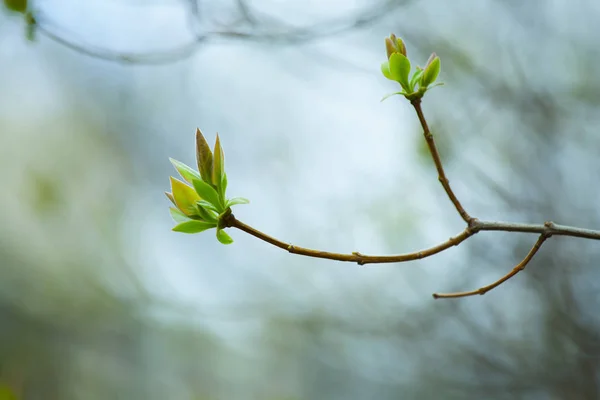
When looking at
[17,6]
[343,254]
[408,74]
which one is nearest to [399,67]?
[408,74]

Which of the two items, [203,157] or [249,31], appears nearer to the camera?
[203,157]

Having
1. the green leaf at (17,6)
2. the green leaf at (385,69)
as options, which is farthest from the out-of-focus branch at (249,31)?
the green leaf at (385,69)

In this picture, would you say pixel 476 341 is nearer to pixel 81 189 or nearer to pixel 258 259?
pixel 258 259

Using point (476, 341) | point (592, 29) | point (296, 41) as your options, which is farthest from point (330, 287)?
point (592, 29)

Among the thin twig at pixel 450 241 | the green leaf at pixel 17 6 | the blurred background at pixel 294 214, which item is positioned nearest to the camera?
the thin twig at pixel 450 241

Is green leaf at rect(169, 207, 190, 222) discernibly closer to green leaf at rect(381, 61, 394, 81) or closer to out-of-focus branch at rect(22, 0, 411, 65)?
green leaf at rect(381, 61, 394, 81)

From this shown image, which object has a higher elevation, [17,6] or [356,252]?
[17,6]

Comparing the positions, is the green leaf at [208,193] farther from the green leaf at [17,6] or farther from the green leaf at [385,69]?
the green leaf at [17,6]

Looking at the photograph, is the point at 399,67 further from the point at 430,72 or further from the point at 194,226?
the point at 194,226
